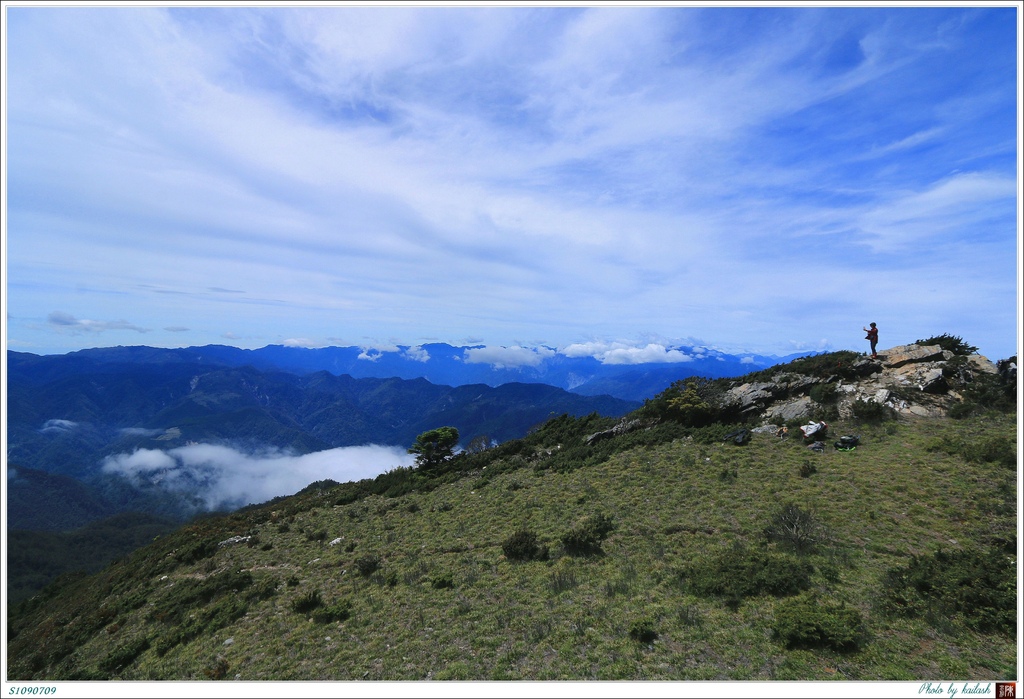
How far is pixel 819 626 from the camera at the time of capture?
8914 mm

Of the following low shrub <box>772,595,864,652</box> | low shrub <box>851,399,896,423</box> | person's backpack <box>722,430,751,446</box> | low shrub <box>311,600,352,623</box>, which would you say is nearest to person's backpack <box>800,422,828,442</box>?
low shrub <box>851,399,896,423</box>

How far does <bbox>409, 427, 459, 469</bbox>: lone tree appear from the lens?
3231 centimetres

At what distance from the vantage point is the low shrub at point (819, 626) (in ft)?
28.4

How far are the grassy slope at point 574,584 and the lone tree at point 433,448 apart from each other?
8.38 meters

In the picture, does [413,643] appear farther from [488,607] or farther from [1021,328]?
[1021,328]

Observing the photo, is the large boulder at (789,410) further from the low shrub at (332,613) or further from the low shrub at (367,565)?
the low shrub at (332,613)

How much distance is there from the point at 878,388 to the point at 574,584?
70.0 feet

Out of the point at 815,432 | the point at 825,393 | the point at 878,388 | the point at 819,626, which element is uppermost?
the point at 878,388

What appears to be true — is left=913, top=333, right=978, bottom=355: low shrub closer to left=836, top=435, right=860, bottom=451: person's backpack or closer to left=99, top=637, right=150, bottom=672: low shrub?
left=836, top=435, right=860, bottom=451: person's backpack

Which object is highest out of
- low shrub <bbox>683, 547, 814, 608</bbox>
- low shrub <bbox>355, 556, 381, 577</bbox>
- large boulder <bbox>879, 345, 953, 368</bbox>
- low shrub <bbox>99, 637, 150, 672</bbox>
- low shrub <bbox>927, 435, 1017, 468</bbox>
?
large boulder <bbox>879, 345, 953, 368</bbox>

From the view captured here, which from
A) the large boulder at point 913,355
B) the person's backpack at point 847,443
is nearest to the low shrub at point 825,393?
the large boulder at point 913,355

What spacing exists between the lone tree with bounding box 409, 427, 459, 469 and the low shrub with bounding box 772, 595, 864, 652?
996 inches

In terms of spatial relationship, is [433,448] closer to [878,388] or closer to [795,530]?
[795,530]

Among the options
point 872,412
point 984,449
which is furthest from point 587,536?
point 872,412
